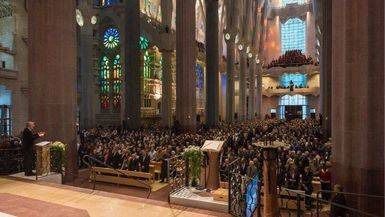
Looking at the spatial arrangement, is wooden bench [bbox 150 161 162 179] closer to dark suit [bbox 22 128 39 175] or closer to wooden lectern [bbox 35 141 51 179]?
wooden lectern [bbox 35 141 51 179]

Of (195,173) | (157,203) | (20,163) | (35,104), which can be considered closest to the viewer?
(157,203)

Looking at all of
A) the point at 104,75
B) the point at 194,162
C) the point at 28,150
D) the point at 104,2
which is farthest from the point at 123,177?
the point at 104,2

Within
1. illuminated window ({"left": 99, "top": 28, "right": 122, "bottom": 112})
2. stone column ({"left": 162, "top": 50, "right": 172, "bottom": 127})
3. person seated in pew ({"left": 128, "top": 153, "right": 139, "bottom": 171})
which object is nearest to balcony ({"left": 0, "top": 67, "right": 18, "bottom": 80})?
stone column ({"left": 162, "top": 50, "right": 172, "bottom": 127})

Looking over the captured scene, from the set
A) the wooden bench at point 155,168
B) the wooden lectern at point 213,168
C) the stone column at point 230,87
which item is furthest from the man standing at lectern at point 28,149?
the stone column at point 230,87

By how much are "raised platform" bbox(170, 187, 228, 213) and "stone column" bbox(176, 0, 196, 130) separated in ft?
55.9

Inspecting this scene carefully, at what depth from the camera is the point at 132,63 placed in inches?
1206

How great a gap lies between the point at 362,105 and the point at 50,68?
37.0 feet

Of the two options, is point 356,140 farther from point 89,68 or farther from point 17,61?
point 89,68

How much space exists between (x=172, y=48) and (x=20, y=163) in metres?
26.0

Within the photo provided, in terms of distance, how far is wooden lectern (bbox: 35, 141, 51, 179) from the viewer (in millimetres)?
10727

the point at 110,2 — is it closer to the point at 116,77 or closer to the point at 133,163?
the point at 116,77

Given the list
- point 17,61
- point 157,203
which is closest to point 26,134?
point 157,203

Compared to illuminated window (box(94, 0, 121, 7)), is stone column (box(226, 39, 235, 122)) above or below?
below

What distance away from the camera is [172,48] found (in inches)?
1467
